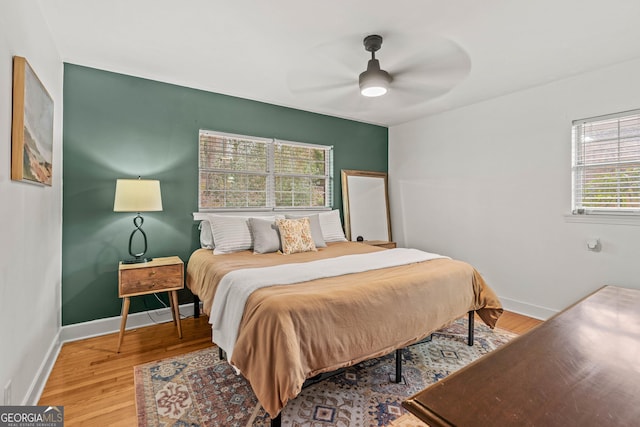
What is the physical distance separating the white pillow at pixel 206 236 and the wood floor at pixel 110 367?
789 mm

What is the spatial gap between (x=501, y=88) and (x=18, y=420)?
4.60m

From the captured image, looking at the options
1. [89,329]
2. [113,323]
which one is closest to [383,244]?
[113,323]

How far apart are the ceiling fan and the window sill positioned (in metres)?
1.81

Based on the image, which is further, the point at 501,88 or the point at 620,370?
the point at 501,88

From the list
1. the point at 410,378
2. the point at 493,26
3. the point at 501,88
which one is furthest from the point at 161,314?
the point at 501,88

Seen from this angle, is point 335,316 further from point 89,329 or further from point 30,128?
point 89,329

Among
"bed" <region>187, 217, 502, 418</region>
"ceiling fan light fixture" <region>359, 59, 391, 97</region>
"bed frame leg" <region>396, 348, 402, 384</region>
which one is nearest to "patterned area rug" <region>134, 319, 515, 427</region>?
"bed frame leg" <region>396, 348, 402, 384</region>

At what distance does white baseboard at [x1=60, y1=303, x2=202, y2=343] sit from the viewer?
2.77 metres

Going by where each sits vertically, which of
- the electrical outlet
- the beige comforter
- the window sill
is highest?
the window sill

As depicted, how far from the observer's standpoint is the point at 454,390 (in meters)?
0.66

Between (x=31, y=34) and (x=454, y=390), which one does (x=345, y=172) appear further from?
(x=454, y=390)

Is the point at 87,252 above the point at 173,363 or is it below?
above

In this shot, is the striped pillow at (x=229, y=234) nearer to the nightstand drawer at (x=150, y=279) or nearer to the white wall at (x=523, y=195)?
the nightstand drawer at (x=150, y=279)

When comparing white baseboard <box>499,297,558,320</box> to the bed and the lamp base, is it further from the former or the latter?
the lamp base
